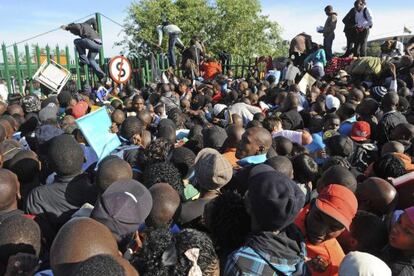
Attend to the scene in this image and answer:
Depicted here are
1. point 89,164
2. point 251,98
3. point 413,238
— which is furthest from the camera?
point 251,98

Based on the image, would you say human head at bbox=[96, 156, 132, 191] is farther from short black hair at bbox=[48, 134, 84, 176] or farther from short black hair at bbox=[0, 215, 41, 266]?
short black hair at bbox=[0, 215, 41, 266]

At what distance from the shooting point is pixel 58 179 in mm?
2963

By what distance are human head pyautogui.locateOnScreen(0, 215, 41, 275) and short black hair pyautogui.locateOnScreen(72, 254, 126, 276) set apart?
0.82 metres

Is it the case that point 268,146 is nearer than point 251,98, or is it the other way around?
point 268,146

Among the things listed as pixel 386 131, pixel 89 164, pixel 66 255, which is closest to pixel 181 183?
pixel 89 164

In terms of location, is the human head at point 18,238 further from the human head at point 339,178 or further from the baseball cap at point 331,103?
the baseball cap at point 331,103

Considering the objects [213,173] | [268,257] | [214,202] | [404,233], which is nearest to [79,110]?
[213,173]

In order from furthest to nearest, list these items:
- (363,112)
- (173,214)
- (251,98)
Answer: (251,98) → (363,112) → (173,214)

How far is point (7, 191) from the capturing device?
258cm

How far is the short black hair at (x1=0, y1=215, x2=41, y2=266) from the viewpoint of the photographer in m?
1.95

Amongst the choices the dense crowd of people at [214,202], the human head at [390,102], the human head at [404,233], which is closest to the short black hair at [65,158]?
the dense crowd of people at [214,202]

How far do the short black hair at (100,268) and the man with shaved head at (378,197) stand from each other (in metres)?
1.91

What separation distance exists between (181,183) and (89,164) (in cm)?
117

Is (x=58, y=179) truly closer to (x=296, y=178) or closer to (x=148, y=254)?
(x=148, y=254)
